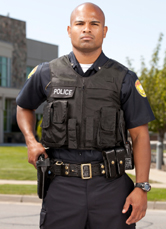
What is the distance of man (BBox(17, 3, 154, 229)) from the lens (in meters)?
2.50

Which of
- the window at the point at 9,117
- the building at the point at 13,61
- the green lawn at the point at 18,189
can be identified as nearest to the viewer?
the green lawn at the point at 18,189

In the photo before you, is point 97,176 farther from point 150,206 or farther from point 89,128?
point 150,206

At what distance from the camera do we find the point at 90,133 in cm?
255

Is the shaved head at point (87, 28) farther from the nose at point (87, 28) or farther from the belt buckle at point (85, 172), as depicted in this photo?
the belt buckle at point (85, 172)

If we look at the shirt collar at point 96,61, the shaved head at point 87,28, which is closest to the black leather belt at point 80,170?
the shirt collar at point 96,61

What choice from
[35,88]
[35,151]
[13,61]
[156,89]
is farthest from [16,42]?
[35,151]

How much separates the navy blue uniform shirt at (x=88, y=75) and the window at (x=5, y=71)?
3686cm

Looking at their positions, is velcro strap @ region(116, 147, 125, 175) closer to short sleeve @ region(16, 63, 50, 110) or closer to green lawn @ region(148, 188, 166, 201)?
short sleeve @ region(16, 63, 50, 110)

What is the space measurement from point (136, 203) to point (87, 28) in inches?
46.8

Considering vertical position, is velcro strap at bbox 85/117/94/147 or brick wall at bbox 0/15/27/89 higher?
brick wall at bbox 0/15/27/89

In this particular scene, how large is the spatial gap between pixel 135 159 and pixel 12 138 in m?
35.5

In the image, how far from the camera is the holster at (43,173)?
2568mm

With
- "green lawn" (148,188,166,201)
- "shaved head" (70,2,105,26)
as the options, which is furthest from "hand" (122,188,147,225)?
"green lawn" (148,188,166,201)

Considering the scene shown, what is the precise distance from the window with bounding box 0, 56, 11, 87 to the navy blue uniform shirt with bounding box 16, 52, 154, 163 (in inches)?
1451
